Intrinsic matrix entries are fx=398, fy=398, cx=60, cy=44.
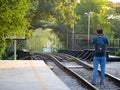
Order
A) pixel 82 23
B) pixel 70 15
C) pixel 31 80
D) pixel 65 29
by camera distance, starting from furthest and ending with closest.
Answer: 1. pixel 82 23
2. pixel 65 29
3. pixel 70 15
4. pixel 31 80

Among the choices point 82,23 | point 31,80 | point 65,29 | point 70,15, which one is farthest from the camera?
point 82,23

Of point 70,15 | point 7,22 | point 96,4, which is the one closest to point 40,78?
point 7,22

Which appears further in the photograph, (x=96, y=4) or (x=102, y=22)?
(x=96, y=4)

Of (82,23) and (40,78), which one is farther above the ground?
(82,23)

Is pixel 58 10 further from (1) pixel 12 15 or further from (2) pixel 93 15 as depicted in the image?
(2) pixel 93 15

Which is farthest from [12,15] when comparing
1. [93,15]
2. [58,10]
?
[93,15]

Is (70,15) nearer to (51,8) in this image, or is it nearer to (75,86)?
(51,8)

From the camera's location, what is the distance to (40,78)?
15.2 m

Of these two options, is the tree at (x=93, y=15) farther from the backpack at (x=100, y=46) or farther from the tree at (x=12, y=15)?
the backpack at (x=100, y=46)

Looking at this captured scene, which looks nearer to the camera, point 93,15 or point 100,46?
point 100,46

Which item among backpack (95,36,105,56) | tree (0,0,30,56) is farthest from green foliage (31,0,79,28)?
backpack (95,36,105,56)

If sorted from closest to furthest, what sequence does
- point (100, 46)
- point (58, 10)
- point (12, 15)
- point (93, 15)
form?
point (100, 46) → point (12, 15) → point (58, 10) → point (93, 15)

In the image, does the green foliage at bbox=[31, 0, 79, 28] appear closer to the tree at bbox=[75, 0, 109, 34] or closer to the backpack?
the backpack

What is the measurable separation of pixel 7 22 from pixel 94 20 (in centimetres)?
7291
